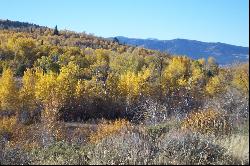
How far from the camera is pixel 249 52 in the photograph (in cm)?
624

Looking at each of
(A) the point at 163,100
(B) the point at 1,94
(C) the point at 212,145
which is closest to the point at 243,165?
(C) the point at 212,145

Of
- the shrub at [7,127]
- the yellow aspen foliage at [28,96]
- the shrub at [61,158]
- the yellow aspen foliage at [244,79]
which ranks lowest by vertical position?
the shrub at [7,127]

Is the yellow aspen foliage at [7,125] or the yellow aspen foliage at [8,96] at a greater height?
the yellow aspen foliage at [8,96]

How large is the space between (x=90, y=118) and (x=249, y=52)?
64480 millimetres

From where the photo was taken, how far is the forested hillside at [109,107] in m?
7.28

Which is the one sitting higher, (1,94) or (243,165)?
(243,165)

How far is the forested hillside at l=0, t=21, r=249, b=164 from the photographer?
7.28 meters

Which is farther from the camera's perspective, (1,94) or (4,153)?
(1,94)

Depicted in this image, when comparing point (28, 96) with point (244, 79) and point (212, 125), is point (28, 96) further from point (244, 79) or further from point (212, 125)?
point (244, 79)

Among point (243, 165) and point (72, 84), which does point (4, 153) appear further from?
point (72, 84)

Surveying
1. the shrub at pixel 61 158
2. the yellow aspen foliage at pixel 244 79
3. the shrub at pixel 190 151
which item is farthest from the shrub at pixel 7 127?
the shrub at pixel 190 151

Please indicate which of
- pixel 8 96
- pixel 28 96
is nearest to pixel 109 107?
pixel 28 96

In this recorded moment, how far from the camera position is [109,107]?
Answer: 72.8 meters

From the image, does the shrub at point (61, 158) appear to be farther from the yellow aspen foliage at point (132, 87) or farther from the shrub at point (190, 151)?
the yellow aspen foliage at point (132, 87)
